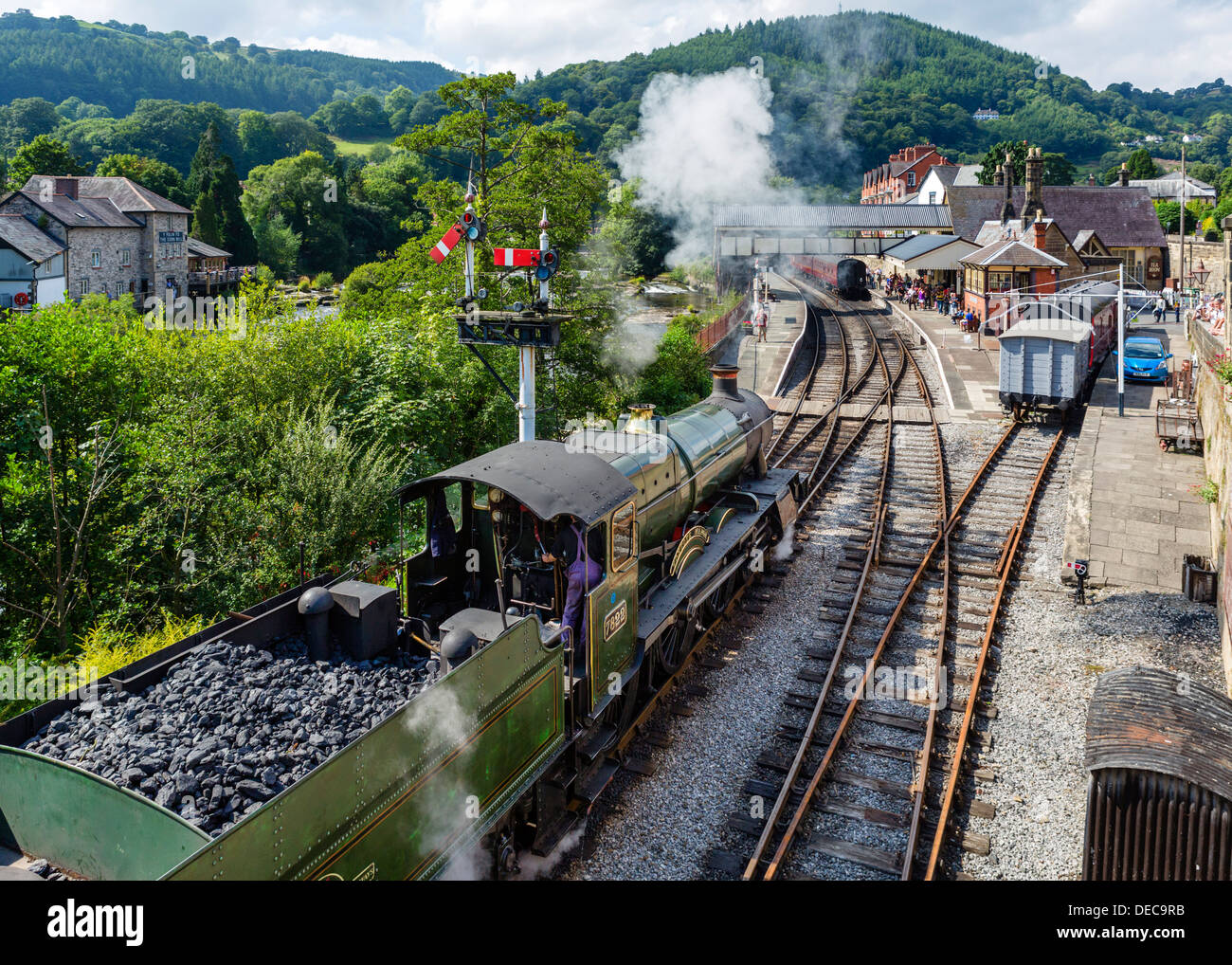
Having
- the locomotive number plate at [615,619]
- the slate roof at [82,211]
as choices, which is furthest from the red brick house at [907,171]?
the locomotive number plate at [615,619]

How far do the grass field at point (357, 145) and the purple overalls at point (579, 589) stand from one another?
14033 cm

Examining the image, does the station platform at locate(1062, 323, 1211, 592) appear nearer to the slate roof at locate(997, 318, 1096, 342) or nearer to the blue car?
the slate roof at locate(997, 318, 1096, 342)

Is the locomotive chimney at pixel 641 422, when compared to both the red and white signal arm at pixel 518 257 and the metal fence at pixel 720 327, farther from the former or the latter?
the metal fence at pixel 720 327

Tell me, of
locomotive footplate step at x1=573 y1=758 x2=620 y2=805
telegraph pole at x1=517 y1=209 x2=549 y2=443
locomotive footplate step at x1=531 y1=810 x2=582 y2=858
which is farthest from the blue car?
locomotive footplate step at x1=531 y1=810 x2=582 y2=858

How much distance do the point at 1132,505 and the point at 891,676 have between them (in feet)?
29.6

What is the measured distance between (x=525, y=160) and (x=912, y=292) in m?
31.8

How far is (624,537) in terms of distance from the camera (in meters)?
9.07

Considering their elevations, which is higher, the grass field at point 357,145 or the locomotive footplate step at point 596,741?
the grass field at point 357,145

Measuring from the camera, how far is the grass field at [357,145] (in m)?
138

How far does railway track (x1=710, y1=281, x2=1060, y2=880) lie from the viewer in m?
8.31

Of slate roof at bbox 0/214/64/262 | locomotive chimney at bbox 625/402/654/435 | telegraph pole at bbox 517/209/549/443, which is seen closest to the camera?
locomotive chimney at bbox 625/402/654/435

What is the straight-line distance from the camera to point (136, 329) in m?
15.9

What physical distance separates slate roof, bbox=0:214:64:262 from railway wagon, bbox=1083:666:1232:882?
47549 mm

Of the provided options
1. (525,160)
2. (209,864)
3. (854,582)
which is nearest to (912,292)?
(525,160)
